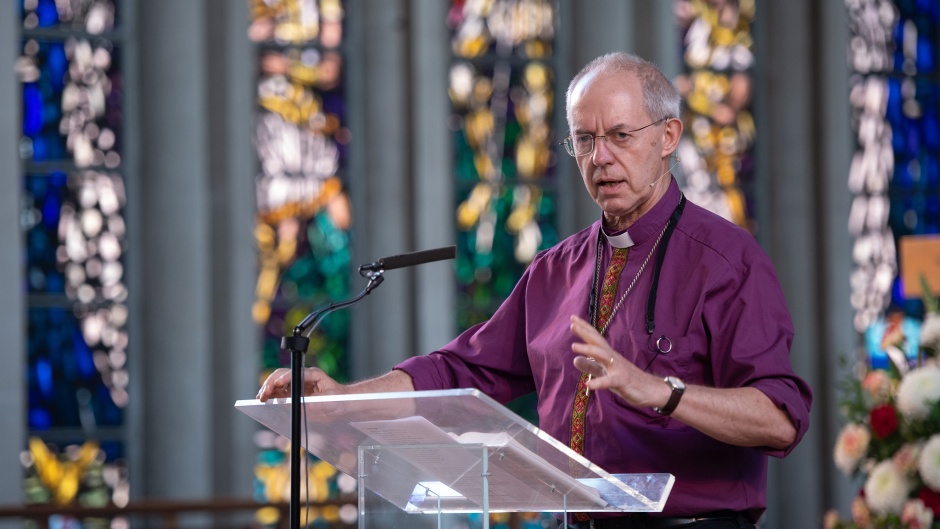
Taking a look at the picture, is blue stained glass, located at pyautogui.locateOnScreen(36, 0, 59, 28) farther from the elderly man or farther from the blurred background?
the elderly man

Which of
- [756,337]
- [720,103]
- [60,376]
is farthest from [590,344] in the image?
[720,103]

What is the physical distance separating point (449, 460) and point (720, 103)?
5592 mm

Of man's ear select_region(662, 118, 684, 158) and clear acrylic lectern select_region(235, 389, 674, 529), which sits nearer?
clear acrylic lectern select_region(235, 389, 674, 529)

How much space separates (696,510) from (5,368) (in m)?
4.09

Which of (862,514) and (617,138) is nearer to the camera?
(617,138)

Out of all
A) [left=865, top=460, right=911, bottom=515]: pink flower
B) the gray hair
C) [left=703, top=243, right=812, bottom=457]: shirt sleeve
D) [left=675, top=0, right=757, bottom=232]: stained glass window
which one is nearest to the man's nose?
the gray hair

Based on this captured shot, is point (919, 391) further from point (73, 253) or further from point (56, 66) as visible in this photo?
point (56, 66)

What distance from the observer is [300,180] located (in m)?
6.75

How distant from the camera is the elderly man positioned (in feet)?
7.58

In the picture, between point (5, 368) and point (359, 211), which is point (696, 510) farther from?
point (359, 211)

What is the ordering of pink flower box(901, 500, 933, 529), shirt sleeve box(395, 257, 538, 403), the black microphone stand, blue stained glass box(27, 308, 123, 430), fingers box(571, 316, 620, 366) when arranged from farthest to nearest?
blue stained glass box(27, 308, 123, 430) < pink flower box(901, 500, 933, 529) < shirt sleeve box(395, 257, 538, 403) < the black microphone stand < fingers box(571, 316, 620, 366)

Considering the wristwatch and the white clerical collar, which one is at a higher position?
the white clerical collar

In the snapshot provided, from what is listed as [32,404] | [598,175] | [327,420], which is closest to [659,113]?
[598,175]

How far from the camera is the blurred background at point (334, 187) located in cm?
617
